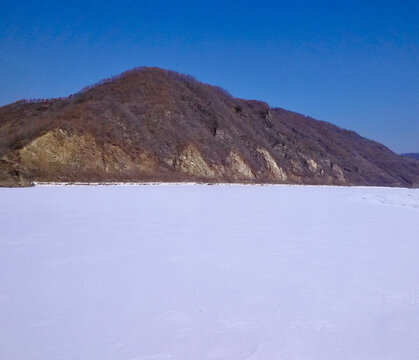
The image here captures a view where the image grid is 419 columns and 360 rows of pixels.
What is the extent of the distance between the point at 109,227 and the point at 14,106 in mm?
61312

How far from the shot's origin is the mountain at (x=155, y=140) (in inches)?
1550

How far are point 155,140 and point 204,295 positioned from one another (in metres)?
47.1

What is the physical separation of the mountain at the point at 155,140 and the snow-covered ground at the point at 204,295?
22.7 m

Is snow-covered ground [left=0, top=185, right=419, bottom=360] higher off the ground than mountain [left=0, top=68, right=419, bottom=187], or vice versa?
mountain [left=0, top=68, right=419, bottom=187]

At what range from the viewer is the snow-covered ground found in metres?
3.56

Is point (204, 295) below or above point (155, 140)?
below

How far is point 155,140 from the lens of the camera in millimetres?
51031

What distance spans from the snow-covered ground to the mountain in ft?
74.4

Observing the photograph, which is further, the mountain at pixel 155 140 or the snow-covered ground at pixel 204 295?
the mountain at pixel 155 140

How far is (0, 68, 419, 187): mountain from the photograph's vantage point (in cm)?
3938

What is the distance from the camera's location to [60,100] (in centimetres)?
5981

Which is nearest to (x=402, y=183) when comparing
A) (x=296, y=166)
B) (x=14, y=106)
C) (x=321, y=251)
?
(x=296, y=166)

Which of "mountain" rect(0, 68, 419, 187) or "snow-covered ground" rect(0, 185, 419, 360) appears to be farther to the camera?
"mountain" rect(0, 68, 419, 187)

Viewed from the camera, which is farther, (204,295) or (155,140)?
(155,140)
